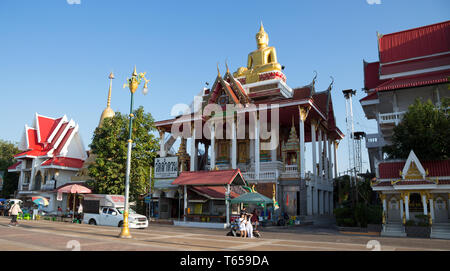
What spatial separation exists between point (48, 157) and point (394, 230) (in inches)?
1660

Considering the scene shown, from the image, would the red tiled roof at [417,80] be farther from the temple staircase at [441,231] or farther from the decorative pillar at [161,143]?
the decorative pillar at [161,143]

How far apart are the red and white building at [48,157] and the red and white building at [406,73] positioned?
36.6 meters

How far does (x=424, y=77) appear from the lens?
26797 millimetres

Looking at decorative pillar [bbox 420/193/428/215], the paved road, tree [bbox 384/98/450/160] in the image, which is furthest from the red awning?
decorative pillar [bbox 420/193/428/215]

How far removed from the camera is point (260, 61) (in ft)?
129

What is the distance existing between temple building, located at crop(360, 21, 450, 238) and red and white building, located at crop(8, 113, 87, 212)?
120 ft

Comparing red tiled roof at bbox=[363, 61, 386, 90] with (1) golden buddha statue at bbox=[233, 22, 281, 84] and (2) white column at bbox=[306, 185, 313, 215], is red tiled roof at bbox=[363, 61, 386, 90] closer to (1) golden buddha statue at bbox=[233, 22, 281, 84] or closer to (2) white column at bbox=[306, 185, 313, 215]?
(1) golden buddha statue at bbox=[233, 22, 281, 84]

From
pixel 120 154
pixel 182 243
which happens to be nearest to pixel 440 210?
pixel 182 243

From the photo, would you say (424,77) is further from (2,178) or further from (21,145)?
(2,178)

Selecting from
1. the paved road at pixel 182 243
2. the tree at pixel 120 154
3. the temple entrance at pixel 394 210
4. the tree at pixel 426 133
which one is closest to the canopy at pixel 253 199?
the paved road at pixel 182 243

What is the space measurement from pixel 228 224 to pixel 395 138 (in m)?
12.4

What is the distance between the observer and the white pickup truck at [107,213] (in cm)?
2066

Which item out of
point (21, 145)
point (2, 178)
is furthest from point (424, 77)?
point (2, 178)

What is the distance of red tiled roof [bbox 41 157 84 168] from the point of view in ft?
140
